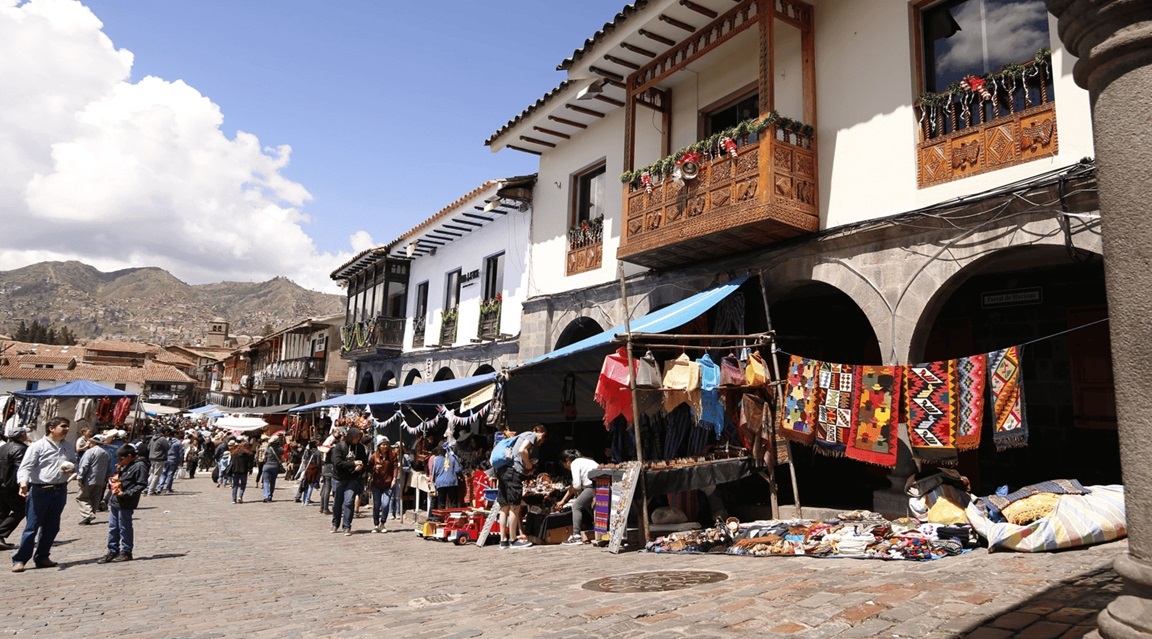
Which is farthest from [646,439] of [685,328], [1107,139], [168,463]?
[168,463]

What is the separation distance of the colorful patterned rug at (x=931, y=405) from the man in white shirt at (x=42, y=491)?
922 cm

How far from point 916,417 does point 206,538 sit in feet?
32.9

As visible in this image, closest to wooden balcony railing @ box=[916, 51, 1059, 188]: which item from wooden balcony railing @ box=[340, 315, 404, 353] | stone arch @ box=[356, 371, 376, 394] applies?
wooden balcony railing @ box=[340, 315, 404, 353]

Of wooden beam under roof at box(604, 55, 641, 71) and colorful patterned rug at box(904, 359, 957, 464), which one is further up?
wooden beam under roof at box(604, 55, 641, 71)

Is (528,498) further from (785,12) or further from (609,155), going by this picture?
(785,12)

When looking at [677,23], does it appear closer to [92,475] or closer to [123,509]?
[123,509]

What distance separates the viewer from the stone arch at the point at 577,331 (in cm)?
1463

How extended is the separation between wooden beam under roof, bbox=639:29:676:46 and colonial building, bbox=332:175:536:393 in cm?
573

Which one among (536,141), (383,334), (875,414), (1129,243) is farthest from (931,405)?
(383,334)

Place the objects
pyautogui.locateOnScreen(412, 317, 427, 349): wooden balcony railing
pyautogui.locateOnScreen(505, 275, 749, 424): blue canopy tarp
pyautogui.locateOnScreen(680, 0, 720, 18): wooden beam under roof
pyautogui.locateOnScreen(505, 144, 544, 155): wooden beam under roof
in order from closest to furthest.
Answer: pyautogui.locateOnScreen(505, 275, 749, 424): blue canopy tarp → pyautogui.locateOnScreen(680, 0, 720, 18): wooden beam under roof → pyautogui.locateOnScreen(505, 144, 544, 155): wooden beam under roof → pyautogui.locateOnScreen(412, 317, 427, 349): wooden balcony railing

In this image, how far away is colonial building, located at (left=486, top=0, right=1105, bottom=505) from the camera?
25.5ft

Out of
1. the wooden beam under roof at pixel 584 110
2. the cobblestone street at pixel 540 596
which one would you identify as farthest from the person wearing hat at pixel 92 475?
the wooden beam under roof at pixel 584 110

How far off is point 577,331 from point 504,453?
18.7 feet

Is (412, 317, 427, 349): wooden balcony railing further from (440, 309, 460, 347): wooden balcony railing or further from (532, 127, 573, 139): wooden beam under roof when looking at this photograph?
(532, 127, 573, 139): wooden beam under roof
